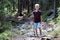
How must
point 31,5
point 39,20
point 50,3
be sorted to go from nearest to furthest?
point 39,20 → point 50,3 → point 31,5

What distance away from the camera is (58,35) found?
11164 millimetres

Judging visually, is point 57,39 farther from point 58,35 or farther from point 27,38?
point 27,38

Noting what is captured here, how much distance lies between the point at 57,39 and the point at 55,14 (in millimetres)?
8988

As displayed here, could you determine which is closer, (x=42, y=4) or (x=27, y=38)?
(x=27, y=38)

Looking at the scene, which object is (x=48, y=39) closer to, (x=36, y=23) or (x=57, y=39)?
(x=57, y=39)

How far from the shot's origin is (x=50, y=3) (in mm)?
24562

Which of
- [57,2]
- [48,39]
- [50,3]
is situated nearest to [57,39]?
[48,39]

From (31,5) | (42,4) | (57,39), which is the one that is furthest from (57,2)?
(31,5)

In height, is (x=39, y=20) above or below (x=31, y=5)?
above

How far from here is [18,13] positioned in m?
30.2

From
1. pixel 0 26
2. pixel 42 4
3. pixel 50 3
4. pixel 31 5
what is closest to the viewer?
pixel 0 26

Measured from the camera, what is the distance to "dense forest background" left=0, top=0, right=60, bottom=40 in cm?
1332

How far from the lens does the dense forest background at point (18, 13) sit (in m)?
13.3

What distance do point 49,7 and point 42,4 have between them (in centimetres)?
392
